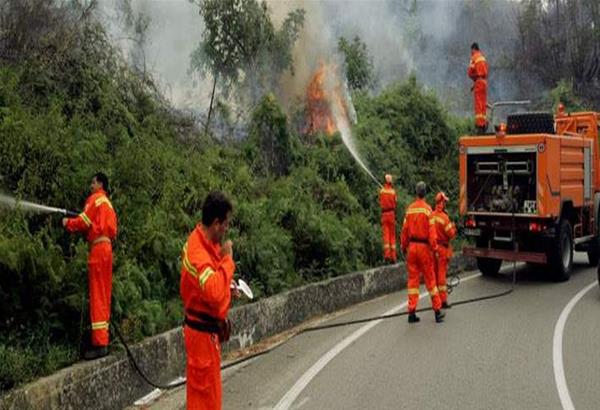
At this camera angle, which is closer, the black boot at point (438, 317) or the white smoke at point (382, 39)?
the black boot at point (438, 317)

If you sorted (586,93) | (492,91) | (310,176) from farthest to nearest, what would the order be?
(492,91) → (586,93) → (310,176)

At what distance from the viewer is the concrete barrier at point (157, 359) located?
5398 mm

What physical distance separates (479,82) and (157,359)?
11.6 meters

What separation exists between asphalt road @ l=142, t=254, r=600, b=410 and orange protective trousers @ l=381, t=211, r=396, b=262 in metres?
2.88

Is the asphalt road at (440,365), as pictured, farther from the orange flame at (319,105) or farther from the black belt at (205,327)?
the orange flame at (319,105)

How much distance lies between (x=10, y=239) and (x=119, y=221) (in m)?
1.92

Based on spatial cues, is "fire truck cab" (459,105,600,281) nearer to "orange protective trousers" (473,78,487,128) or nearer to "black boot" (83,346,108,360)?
"orange protective trousers" (473,78,487,128)

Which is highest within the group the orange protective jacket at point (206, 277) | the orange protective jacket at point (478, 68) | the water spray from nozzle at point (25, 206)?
the orange protective jacket at point (478, 68)

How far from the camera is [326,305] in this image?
436 inches

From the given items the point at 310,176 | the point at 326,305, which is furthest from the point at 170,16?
the point at 326,305

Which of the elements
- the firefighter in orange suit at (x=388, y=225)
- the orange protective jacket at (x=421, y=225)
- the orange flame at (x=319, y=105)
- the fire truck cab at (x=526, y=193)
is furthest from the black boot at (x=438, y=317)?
the orange flame at (x=319, y=105)

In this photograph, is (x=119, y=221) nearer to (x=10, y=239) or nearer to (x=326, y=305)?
(x=10, y=239)

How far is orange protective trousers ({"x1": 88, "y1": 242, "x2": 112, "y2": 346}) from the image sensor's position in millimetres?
6234

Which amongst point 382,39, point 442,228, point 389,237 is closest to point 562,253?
point 389,237
